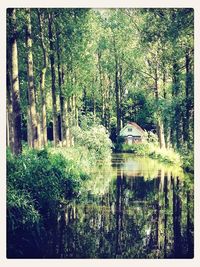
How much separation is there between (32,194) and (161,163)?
237 centimetres

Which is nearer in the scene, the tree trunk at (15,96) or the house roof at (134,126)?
the tree trunk at (15,96)

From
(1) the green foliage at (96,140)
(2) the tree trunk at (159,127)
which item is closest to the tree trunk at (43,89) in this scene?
(1) the green foliage at (96,140)

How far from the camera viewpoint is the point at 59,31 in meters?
9.95

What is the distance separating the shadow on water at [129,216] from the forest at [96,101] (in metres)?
0.06

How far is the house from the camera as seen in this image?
913cm

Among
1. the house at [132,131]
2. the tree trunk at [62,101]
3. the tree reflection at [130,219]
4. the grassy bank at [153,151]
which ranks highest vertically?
the tree trunk at [62,101]

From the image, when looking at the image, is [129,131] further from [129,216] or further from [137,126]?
[129,216]

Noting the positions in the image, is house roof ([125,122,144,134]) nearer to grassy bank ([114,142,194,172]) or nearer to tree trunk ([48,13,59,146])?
grassy bank ([114,142,194,172])

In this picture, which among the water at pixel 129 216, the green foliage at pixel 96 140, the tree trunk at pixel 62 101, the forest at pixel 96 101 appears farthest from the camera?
the tree trunk at pixel 62 101

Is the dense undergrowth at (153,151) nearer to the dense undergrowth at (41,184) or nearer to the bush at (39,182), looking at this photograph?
the dense undergrowth at (41,184)

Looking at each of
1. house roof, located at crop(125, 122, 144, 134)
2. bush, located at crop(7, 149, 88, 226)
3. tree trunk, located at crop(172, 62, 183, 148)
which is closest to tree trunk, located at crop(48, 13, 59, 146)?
bush, located at crop(7, 149, 88, 226)

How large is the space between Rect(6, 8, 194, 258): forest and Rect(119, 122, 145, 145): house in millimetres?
112

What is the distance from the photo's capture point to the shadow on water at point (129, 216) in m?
8.01

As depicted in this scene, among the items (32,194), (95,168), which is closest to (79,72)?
(95,168)
